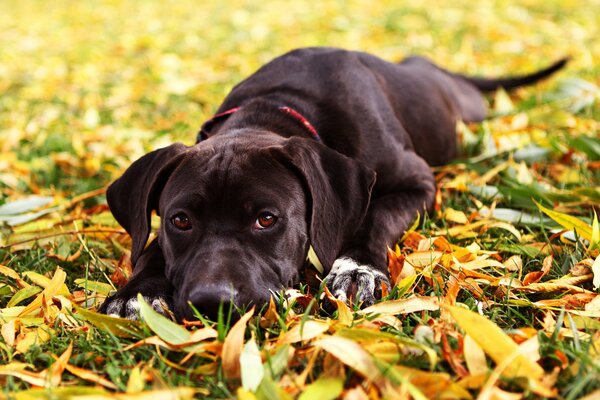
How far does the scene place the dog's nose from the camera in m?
2.66

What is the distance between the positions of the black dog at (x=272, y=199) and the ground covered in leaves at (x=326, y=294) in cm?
15

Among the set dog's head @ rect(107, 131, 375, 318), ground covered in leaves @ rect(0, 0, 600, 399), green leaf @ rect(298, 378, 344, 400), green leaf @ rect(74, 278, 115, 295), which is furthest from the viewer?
green leaf @ rect(74, 278, 115, 295)

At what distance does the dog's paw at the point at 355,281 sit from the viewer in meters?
3.09

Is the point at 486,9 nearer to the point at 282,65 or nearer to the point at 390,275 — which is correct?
the point at 282,65

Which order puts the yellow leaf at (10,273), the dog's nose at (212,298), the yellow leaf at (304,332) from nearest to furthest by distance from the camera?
the yellow leaf at (304,332) → the dog's nose at (212,298) → the yellow leaf at (10,273)

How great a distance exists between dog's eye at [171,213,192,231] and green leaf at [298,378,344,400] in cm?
107

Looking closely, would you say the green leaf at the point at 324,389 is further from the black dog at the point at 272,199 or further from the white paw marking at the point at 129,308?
the white paw marking at the point at 129,308

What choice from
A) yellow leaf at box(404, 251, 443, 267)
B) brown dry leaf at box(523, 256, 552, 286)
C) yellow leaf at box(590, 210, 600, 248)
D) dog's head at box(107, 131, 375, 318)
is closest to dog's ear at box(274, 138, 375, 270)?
dog's head at box(107, 131, 375, 318)

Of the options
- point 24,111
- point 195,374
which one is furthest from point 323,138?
point 24,111

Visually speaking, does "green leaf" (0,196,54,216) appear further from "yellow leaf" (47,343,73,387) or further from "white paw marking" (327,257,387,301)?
"white paw marking" (327,257,387,301)

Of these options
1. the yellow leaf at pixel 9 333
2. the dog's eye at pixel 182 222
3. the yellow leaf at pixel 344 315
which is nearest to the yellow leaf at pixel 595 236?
the yellow leaf at pixel 344 315

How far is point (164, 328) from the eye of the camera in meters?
2.59

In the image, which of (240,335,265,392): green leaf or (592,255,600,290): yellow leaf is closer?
(240,335,265,392): green leaf

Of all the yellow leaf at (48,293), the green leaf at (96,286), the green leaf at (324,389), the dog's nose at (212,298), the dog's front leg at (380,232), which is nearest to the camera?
the green leaf at (324,389)
